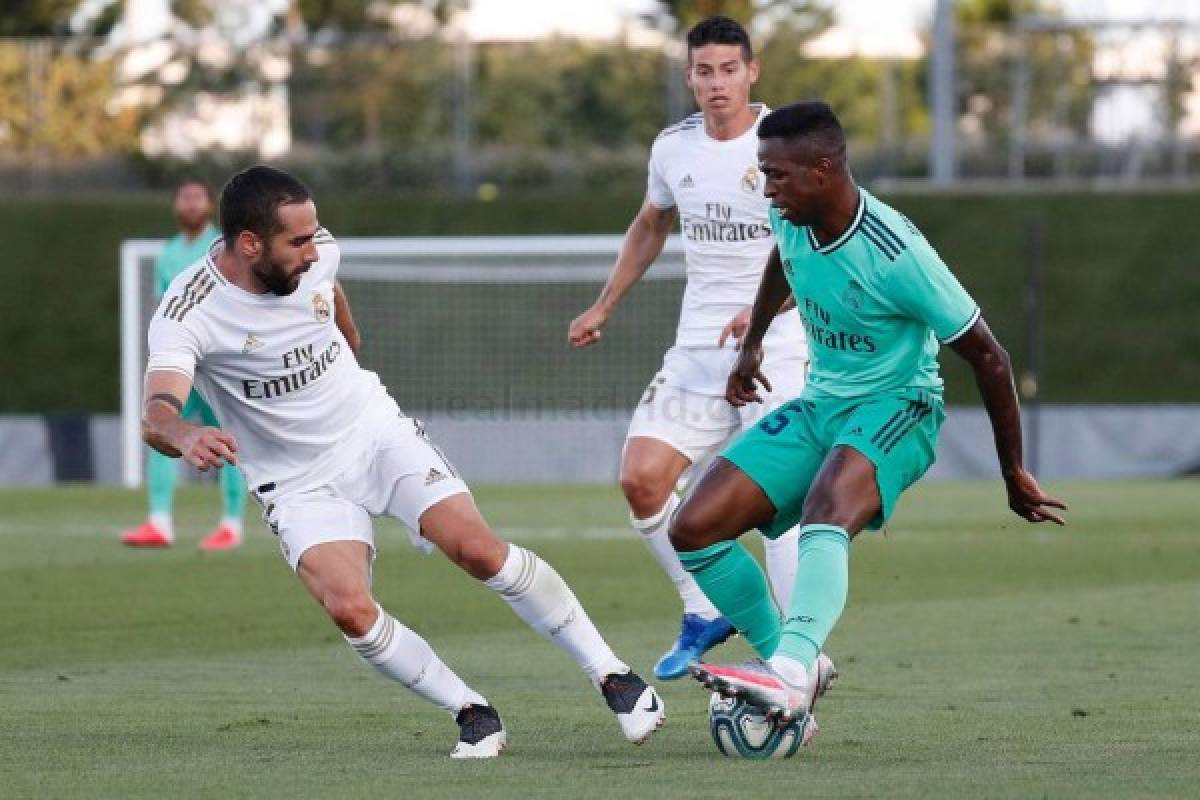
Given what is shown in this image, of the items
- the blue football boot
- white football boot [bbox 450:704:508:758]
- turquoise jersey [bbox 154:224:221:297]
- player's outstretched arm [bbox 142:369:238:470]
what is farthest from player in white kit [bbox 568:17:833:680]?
turquoise jersey [bbox 154:224:221:297]

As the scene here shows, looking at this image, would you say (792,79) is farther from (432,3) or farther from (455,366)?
(432,3)

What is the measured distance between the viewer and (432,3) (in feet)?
153

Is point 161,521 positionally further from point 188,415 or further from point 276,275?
point 276,275

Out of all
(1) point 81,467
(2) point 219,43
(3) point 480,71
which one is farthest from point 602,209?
(1) point 81,467

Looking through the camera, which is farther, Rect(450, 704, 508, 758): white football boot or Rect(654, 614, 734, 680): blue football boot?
Rect(654, 614, 734, 680): blue football boot

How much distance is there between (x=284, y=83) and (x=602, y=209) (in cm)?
512

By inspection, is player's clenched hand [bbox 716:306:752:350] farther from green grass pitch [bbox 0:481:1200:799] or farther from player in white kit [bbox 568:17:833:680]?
green grass pitch [bbox 0:481:1200:799]

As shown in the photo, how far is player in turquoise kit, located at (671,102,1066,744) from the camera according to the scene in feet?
23.4

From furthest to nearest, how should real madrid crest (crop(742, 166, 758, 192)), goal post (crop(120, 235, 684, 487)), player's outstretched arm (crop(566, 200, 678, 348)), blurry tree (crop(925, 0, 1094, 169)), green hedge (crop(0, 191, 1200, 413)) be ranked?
blurry tree (crop(925, 0, 1094, 169)), green hedge (crop(0, 191, 1200, 413)), goal post (crop(120, 235, 684, 487)), player's outstretched arm (crop(566, 200, 678, 348)), real madrid crest (crop(742, 166, 758, 192))

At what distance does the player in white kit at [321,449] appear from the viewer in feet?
23.7

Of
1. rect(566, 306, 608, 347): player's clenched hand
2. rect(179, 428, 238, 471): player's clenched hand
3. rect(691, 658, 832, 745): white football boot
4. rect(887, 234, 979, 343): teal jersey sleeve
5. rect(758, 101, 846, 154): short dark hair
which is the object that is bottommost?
rect(691, 658, 832, 745): white football boot

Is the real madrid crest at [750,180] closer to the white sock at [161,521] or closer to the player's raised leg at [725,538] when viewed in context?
the player's raised leg at [725,538]

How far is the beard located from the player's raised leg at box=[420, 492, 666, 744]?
0.79 m

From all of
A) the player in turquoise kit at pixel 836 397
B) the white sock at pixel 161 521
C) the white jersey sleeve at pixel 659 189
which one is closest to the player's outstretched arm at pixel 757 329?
the player in turquoise kit at pixel 836 397
